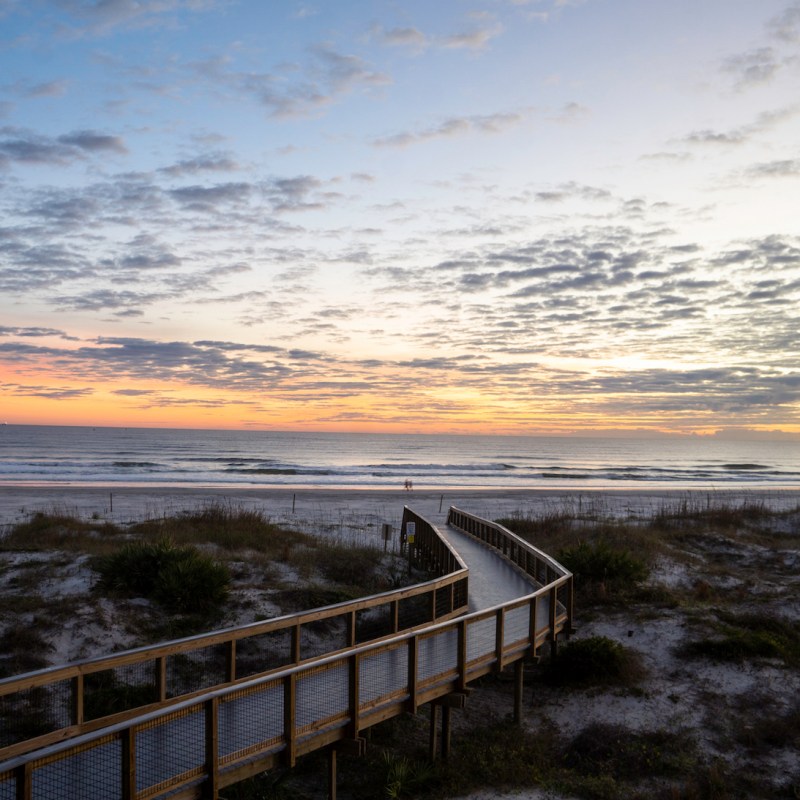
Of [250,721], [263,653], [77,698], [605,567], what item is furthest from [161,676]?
[605,567]

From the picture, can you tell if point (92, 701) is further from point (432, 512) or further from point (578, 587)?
point (432, 512)

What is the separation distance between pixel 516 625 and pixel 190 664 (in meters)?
5.64

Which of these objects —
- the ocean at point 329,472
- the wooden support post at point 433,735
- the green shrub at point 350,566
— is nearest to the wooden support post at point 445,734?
the wooden support post at point 433,735

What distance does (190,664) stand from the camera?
12508mm

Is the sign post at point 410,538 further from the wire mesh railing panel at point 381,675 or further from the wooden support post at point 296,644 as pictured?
the wire mesh railing panel at point 381,675

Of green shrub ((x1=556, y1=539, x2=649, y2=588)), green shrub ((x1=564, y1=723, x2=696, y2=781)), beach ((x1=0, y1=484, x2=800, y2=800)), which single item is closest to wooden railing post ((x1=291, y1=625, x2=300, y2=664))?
beach ((x1=0, y1=484, x2=800, y2=800))

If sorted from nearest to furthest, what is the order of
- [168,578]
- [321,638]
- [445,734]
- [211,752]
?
[211,752]
[445,734]
[321,638]
[168,578]

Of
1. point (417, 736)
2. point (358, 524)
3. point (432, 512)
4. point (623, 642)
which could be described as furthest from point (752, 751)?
point (432, 512)

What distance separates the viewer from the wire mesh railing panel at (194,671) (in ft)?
39.6

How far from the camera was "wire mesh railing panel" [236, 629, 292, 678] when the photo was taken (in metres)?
12.8

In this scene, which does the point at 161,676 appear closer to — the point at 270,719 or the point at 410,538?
the point at 270,719

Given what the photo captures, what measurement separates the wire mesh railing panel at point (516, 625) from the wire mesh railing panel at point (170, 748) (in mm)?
5075

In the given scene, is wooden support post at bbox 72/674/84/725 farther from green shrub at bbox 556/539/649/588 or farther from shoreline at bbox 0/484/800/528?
shoreline at bbox 0/484/800/528

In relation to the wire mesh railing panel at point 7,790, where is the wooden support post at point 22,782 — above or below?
above
